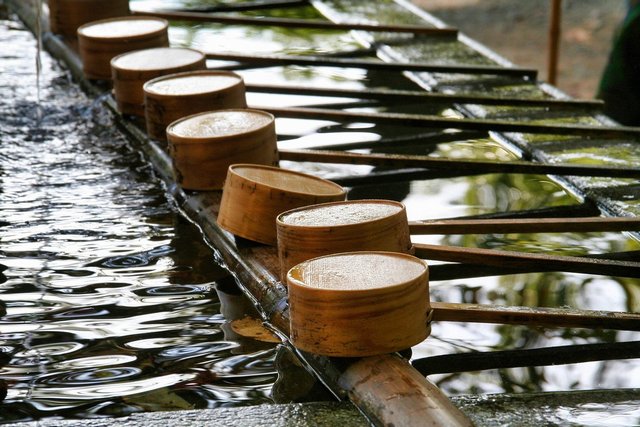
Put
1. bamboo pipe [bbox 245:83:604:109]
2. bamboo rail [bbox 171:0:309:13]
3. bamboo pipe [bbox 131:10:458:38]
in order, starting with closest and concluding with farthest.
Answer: bamboo pipe [bbox 245:83:604:109]
bamboo pipe [bbox 131:10:458:38]
bamboo rail [bbox 171:0:309:13]

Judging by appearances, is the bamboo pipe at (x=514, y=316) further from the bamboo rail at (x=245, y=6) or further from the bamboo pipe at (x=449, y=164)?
the bamboo rail at (x=245, y=6)

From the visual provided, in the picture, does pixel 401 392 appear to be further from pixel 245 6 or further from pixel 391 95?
pixel 245 6

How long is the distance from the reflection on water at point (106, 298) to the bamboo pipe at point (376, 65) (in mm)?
955

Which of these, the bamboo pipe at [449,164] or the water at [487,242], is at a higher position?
the bamboo pipe at [449,164]

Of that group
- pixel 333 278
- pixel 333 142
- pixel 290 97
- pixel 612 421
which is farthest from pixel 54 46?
pixel 612 421

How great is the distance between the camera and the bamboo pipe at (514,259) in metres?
2.79

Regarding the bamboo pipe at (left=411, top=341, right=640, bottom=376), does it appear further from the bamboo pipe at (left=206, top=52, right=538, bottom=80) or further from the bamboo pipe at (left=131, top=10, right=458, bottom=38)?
the bamboo pipe at (left=131, top=10, right=458, bottom=38)

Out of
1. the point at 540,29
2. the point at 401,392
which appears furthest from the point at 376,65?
the point at 540,29

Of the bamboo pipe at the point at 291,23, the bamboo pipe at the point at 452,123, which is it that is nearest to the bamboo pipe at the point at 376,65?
the bamboo pipe at the point at 291,23

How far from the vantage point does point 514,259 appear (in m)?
2.81

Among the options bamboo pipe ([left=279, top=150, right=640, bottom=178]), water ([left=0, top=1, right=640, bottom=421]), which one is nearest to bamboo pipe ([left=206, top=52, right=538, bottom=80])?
water ([left=0, top=1, right=640, bottom=421])

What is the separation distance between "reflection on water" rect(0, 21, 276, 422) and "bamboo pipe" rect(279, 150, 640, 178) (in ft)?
1.60

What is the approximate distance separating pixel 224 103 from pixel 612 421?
7.15 ft

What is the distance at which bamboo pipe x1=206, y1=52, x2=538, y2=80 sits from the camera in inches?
197
